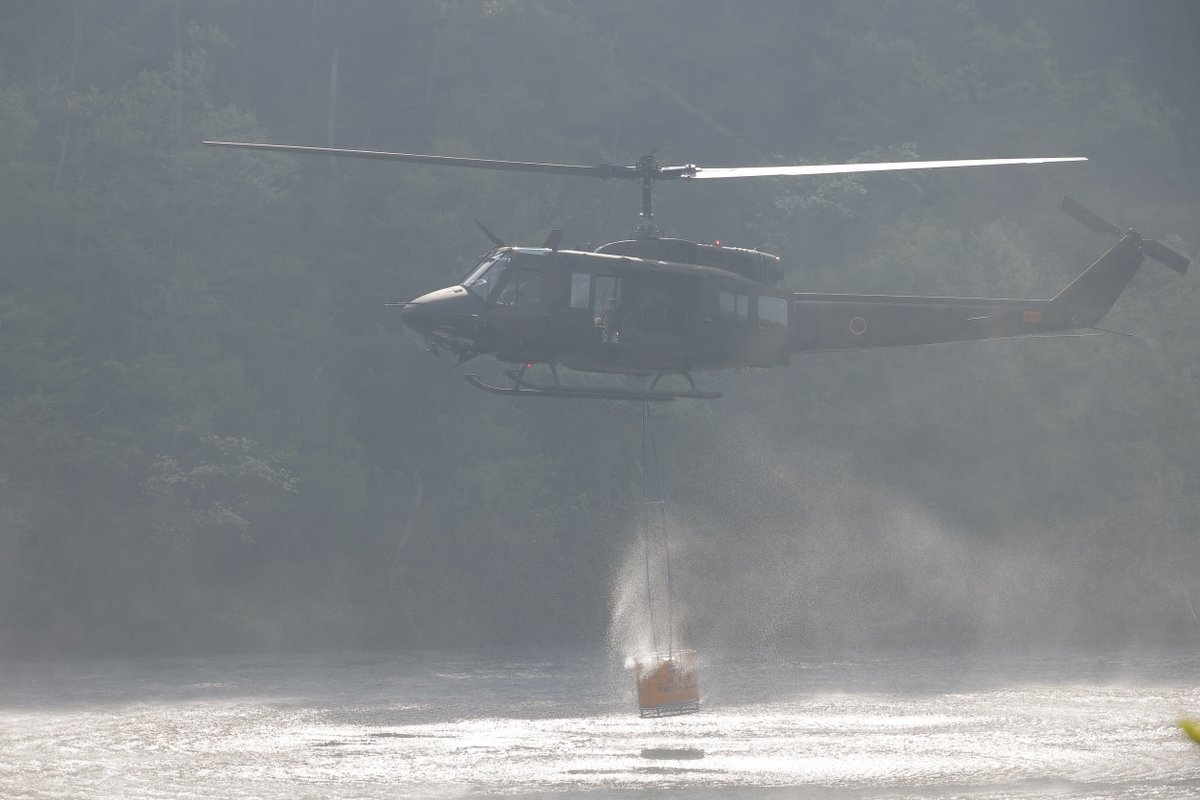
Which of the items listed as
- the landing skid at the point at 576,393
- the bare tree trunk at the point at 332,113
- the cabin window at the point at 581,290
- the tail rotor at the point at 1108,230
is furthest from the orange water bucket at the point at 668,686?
the bare tree trunk at the point at 332,113

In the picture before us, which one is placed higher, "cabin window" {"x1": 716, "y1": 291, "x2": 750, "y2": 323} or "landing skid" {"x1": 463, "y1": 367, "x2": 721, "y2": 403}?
"cabin window" {"x1": 716, "y1": 291, "x2": 750, "y2": 323}

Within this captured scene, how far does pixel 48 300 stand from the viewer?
172 ft

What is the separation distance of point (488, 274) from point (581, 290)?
1432 mm

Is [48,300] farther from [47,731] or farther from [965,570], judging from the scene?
[965,570]

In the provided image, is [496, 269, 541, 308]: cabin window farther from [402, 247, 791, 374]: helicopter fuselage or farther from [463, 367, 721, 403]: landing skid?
[463, 367, 721, 403]: landing skid

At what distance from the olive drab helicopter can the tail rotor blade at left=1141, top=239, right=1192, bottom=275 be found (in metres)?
0.08

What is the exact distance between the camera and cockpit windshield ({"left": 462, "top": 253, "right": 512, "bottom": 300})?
23.8 m

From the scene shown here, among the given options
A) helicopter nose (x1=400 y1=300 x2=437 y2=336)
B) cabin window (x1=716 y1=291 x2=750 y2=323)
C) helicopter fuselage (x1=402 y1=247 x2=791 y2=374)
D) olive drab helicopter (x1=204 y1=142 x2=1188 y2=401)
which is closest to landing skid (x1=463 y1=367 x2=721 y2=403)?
olive drab helicopter (x1=204 y1=142 x2=1188 y2=401)

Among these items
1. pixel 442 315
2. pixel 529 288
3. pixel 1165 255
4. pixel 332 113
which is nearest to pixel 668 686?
pixel 529 288

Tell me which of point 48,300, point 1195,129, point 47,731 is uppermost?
point 1195,129

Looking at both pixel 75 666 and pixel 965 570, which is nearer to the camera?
pixel 75 666

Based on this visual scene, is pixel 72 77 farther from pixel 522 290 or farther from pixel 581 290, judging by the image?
pixel 581 290

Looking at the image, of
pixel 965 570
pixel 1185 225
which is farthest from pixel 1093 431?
pixel 1185 225

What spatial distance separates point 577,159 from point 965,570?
22529 mm
